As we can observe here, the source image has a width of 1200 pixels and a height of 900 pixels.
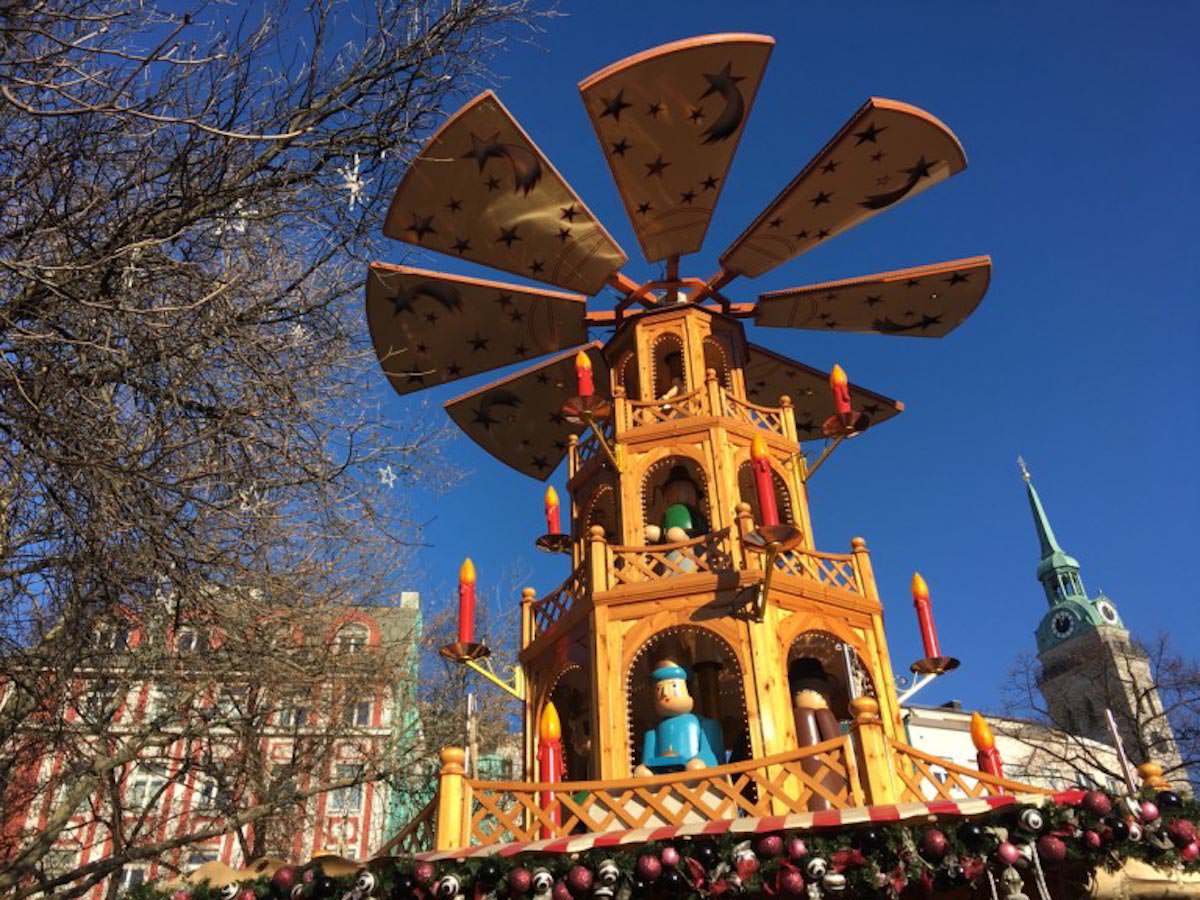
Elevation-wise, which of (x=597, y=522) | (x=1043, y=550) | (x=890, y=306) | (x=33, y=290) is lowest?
(x=33, y=290)

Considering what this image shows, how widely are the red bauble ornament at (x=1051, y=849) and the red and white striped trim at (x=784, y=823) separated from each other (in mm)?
242

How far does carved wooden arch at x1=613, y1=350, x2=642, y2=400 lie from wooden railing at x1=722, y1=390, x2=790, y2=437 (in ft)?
5.47

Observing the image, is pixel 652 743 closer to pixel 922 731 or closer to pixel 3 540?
pixel 3 540

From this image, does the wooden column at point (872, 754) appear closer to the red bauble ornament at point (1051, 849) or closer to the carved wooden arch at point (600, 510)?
the red bauble ornament at point (1051, 849)

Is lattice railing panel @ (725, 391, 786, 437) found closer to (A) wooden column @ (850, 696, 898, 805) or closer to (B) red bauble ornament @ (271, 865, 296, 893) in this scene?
(A) wooden column @ (850, 696, 898, 805)

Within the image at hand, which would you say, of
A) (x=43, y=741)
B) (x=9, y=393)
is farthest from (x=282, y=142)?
(x=43, y=741)

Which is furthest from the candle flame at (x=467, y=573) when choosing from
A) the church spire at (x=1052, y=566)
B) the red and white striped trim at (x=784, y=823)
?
the church spire at (x=1052, y=566)

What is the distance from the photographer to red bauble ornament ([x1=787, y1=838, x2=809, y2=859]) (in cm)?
659

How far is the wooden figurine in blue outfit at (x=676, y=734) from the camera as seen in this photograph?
10391mm

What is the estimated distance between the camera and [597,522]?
14.6 meters

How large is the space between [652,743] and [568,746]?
2.87 metres

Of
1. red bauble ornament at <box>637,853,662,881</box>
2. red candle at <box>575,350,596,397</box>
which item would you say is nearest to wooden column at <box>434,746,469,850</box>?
red bauble ornament at <box>637,853,662,881</box>

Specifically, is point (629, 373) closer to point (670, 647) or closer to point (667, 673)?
point (670, 647)

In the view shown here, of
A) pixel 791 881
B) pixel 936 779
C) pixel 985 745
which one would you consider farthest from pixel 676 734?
pixel 791 881
